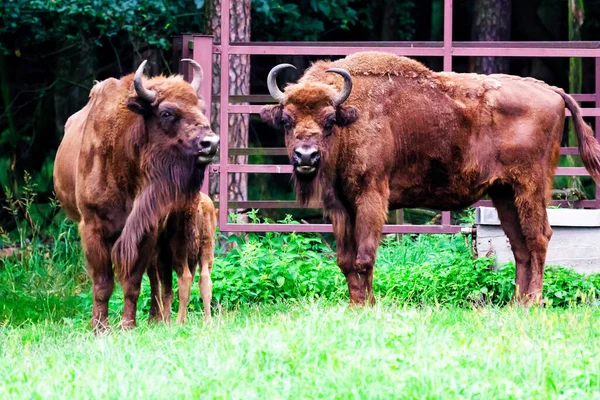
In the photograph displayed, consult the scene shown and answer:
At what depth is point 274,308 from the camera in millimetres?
9453

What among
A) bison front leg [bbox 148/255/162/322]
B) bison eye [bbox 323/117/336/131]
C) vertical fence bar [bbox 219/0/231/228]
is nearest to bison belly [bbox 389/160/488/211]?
bison eye [bbox 323/117/336/131]

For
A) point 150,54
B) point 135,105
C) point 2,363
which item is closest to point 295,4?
point 150,54

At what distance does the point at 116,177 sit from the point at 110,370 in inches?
118

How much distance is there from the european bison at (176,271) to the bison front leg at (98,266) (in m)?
0.48

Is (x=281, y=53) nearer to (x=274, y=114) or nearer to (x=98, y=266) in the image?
(x=274, y=114)

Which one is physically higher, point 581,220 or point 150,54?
point 150,54

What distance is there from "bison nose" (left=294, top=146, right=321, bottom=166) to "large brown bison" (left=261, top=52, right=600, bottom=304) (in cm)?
38

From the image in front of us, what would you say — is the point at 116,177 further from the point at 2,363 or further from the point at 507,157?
the point at 507,157

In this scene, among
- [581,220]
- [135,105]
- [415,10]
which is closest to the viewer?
[135,105]

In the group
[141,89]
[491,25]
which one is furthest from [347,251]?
[491,25]

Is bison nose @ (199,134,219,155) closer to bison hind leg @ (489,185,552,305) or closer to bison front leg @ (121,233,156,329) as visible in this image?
bison front leg @ (121,233,156,329)

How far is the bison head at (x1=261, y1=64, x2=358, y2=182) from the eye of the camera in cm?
820

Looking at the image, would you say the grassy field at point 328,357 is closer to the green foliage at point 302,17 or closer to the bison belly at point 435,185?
the bison belly at point 435,185

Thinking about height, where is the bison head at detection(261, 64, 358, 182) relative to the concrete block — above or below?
above
